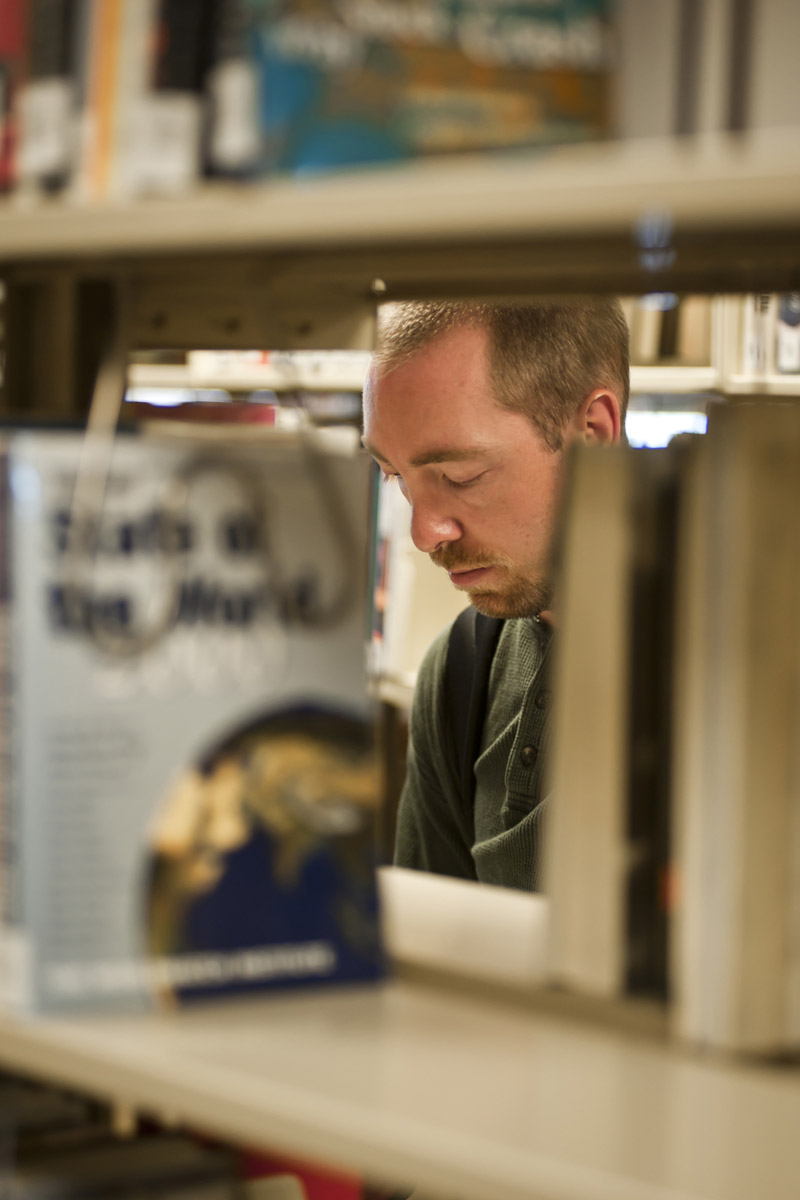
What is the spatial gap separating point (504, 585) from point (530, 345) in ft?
1.09

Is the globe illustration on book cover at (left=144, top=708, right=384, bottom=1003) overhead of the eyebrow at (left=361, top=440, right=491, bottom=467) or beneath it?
beneath

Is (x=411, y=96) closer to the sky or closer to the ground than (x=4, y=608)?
closer to the sky

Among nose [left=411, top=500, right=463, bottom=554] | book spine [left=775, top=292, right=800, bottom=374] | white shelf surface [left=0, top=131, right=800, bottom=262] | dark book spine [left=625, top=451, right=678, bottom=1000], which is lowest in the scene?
dark book spine [left=625, top=451, right=678, bottom=1000]

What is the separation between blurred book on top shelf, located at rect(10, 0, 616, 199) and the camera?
0.74 metres

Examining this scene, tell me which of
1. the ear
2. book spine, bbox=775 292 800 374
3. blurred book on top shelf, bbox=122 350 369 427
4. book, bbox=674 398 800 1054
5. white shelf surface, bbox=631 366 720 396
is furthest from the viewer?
white shelf surface, bbox=631 366 720 396

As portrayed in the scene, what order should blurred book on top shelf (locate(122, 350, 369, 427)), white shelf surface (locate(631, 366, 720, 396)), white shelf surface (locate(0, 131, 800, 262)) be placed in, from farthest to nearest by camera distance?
→ 1. white shelf surface (locate(631, 366, 720, 396))
2. blurred book on top shelf (locate(122, 350, 369, 427))
3. white shelf surface (locate(0, 131, 800, 262))

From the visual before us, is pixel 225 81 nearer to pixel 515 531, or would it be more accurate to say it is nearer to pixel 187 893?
pixel 187 893

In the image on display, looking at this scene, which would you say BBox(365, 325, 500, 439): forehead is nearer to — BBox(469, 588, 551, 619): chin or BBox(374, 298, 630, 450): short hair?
BBox(374, 298, 630, 450): short hair

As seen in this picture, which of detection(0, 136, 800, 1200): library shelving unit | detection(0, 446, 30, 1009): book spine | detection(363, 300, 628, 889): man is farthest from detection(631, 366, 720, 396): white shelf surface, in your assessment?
detection(0, 446, 30, 1009): book spine

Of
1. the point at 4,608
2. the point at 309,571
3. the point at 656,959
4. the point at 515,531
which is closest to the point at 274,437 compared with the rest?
the point at 309,571

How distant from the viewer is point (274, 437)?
93 cm

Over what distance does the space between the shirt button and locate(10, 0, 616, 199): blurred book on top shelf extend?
47.5 inches

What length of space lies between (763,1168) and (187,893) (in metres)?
0.37

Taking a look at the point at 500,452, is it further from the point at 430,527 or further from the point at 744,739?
the point at 744,739
